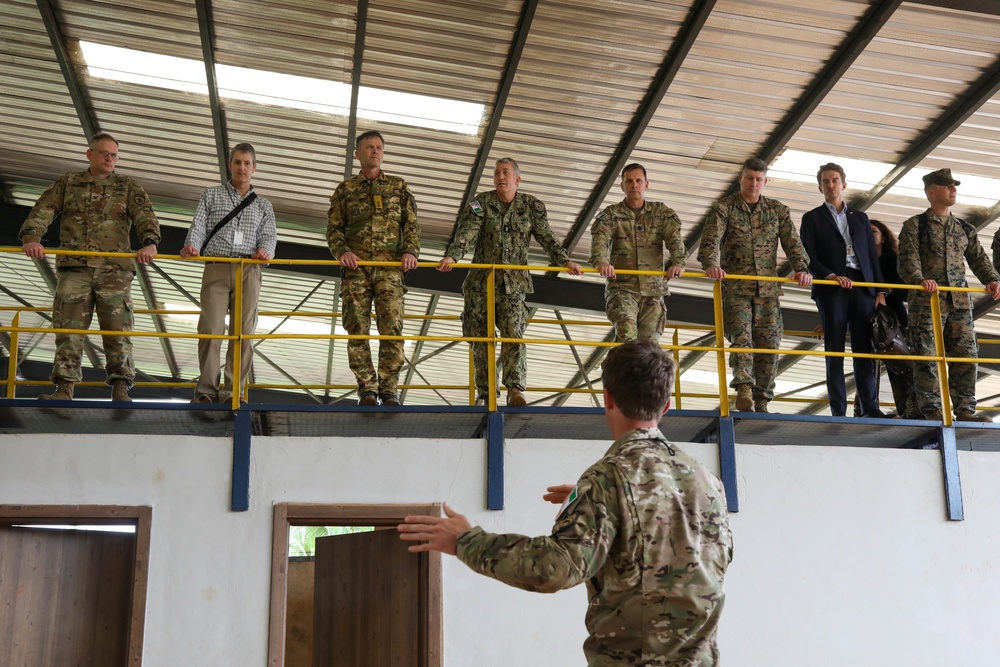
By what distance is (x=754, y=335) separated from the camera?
7.72 metres

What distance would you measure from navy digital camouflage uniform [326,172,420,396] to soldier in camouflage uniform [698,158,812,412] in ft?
7.56

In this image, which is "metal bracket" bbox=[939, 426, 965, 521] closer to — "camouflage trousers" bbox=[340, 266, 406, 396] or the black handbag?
the black handbag

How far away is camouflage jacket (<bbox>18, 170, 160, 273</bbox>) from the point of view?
7176 mm

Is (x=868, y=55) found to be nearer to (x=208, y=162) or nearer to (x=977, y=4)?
(x=977, y=4)

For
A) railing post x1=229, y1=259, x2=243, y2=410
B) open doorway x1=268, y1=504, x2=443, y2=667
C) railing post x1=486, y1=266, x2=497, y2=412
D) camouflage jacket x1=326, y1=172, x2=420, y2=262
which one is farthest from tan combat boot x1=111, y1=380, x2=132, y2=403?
railing post x1=486, y1=266, x2=497, y2=412

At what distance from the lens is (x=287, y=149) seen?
1154 cm

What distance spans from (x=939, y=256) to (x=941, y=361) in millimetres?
1054

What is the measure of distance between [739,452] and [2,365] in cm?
1385

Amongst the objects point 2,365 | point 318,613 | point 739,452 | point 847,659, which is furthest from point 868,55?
point 2,365

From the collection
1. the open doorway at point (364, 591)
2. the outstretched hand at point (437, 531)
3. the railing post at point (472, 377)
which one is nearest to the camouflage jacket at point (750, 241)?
the railing post at point (472, 377)

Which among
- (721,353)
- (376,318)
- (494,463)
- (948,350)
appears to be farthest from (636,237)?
(948,350)

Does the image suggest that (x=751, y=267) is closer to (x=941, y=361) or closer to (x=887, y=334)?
(x=887, y=334)

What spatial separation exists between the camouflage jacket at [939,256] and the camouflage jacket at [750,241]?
2.85 feet

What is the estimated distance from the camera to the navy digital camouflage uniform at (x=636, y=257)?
7426 millimetres
